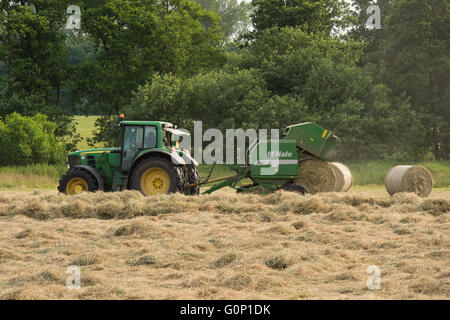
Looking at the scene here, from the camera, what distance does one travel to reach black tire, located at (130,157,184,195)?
1344 cm

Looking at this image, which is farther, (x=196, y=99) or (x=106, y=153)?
(x=196, y=99)

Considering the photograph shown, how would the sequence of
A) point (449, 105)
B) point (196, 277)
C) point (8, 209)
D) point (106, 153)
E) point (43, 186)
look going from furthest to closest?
point (449, 105) → point (43, 186) → point (106, 153) → point (8, 209) → point (196, 277)

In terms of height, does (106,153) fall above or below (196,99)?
below

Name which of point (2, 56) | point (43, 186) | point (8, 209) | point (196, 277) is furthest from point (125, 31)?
point (196, 277)

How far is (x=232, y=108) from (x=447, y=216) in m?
17.1

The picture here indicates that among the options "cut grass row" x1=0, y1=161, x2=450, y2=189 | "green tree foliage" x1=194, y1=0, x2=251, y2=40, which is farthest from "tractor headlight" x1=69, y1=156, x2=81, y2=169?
"green tree foliage" x1=194, y1=0, x2=251, y2=40

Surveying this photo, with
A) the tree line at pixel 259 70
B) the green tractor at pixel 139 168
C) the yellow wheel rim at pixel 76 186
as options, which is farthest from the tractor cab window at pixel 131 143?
the tree line at pixel 259 70

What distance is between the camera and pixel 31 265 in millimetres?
7098

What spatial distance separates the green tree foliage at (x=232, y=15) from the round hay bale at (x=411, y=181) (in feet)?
129

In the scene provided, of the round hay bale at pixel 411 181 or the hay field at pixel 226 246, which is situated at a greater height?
the round hay bale at pixel 411 181

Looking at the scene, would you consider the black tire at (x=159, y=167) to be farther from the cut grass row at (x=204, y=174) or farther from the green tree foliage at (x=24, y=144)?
the green tree foliage at (x=24, y=144)

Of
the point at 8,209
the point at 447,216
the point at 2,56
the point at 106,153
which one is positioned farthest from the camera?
the point at 2,56

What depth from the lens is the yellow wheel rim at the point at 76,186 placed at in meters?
13.8

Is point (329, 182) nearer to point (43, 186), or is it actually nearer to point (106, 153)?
point (106, 153)
